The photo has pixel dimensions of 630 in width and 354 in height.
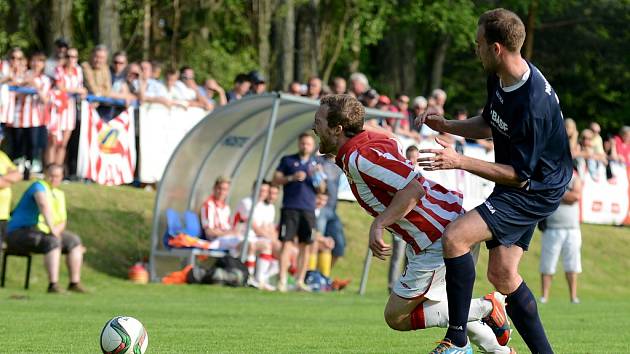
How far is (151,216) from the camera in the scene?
863 inches

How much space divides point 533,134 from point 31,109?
13259mm

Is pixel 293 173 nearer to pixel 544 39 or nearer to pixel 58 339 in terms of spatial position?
pixel 58 339

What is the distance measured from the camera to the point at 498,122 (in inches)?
312

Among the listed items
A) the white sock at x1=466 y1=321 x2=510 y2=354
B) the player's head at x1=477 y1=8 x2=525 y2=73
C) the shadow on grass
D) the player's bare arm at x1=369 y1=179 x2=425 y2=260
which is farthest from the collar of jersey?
the shadow on grass

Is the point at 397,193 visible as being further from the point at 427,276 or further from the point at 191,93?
the point at 191,93

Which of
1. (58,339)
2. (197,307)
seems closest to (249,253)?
(197,307)

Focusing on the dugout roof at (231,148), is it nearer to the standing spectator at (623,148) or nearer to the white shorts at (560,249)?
the white shorts at (560,249)

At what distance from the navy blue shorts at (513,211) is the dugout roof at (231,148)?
1129 centimetres

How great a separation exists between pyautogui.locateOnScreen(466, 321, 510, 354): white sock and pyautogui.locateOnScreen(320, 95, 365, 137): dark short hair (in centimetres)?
147

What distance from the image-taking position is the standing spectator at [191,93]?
71.4 ft

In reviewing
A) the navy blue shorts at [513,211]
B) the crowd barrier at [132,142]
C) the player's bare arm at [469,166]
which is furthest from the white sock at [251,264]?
the player's bare arm at [469,166]

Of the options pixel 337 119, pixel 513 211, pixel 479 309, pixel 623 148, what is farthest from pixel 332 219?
pixel 513 211

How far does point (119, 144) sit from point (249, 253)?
117 inches

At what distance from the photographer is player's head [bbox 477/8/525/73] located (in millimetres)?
7734
